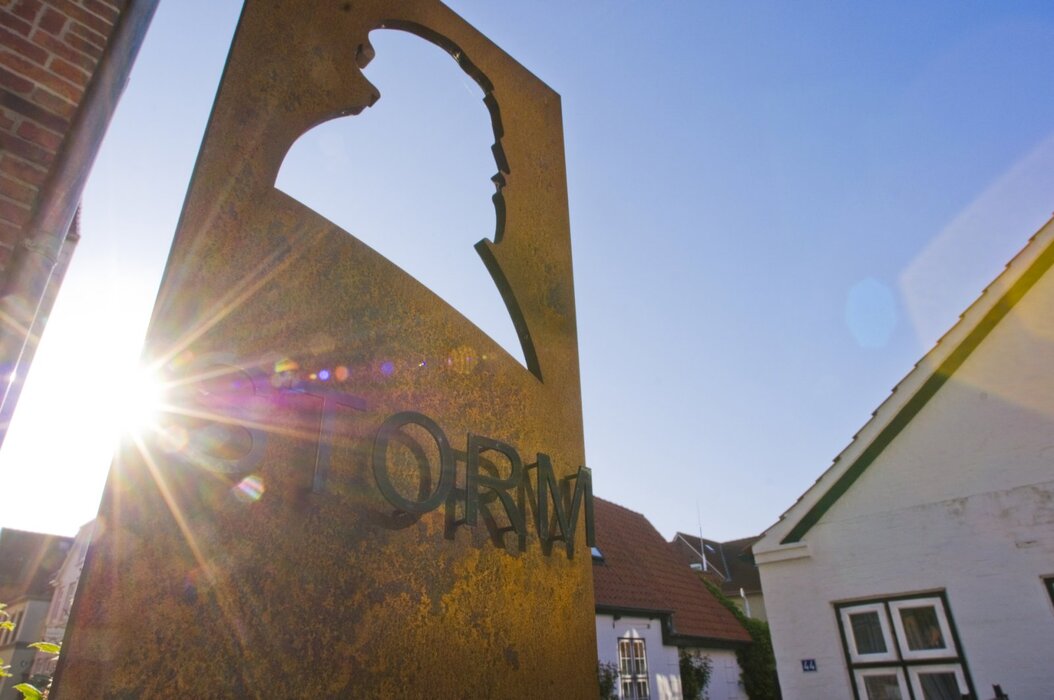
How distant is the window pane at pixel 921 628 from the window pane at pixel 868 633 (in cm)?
30

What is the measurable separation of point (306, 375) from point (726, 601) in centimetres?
2030

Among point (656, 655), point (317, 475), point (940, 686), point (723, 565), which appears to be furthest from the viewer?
point (723, 565)

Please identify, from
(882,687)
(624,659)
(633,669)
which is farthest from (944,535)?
(633,669)

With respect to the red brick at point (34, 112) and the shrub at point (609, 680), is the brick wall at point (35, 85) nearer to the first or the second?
the red brick at point (34, 112)

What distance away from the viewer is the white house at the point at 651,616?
13.7 metres

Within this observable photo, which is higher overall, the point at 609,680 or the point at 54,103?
the point at 54,103

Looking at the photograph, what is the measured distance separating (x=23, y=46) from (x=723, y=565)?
1306 inches

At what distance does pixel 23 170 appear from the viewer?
1688 mm

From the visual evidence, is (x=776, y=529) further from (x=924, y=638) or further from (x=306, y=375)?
(x=306, y=375)

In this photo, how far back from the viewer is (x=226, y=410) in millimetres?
1721

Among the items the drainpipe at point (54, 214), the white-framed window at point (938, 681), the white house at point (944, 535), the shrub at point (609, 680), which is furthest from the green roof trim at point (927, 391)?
the drainpipe at point (54, 214)

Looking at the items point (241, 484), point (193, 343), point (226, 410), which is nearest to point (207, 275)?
point (193, 343)

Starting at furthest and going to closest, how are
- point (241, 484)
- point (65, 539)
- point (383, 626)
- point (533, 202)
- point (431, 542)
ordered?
point (65, 539) → point (533, 202) → point (431, 542) → point (383, 626) → point (241, 484)

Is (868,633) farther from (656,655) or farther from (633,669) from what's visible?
(656,655)
